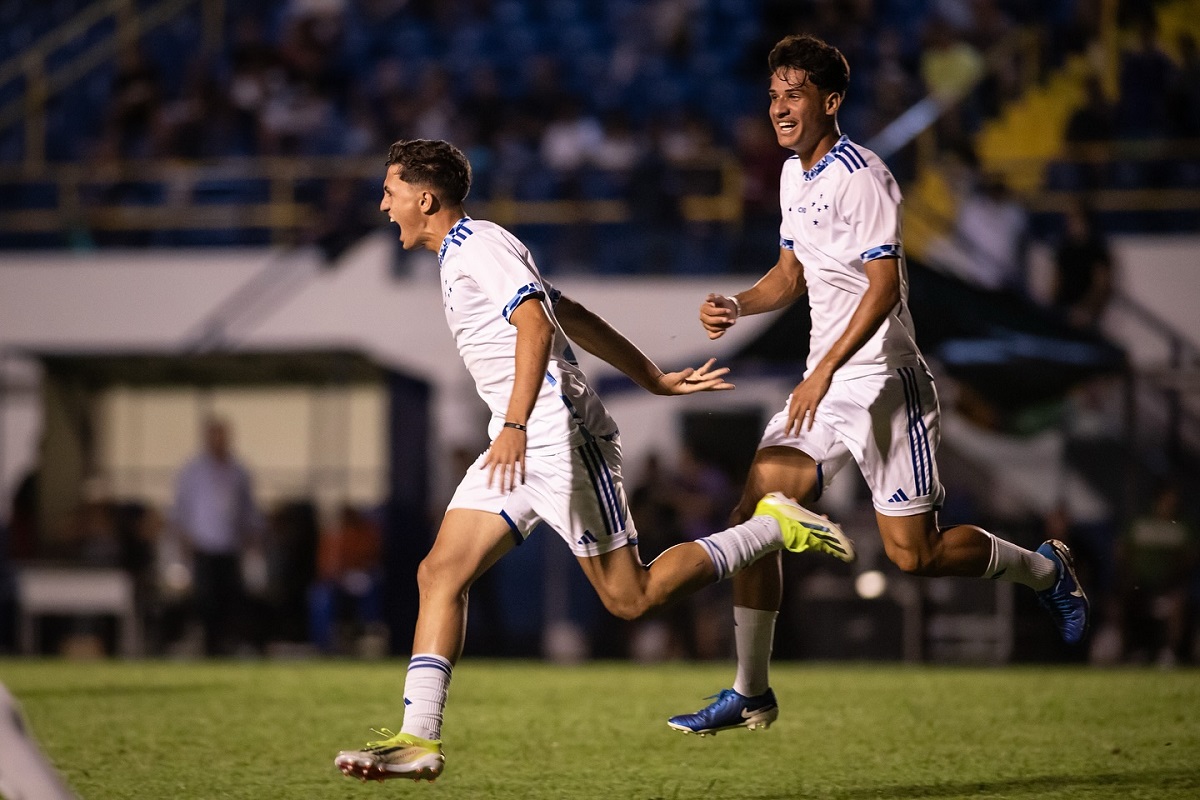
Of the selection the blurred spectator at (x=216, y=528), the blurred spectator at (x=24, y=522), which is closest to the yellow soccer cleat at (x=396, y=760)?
the blurred spectator at (x=216, y=528)

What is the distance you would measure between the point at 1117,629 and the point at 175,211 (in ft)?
33.7

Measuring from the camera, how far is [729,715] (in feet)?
19.9

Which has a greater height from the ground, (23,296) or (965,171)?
(965,171)

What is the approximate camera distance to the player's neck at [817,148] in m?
5.96

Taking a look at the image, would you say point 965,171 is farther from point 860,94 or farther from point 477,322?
point 477,322

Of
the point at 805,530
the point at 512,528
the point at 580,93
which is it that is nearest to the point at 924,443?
the point at 805,530

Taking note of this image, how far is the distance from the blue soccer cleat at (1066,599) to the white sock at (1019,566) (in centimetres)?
4

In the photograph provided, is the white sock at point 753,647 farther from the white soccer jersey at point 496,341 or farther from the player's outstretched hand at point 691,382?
the white soccer jersey at point 496,341

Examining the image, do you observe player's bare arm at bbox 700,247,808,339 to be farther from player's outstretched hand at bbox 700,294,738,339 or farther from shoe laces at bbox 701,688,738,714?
shoe laces at bbox 701,688,738,714

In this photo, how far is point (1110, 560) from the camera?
1322 centimetres

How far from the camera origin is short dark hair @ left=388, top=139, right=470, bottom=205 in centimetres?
549

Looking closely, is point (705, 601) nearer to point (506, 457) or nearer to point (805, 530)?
point (805, 530)

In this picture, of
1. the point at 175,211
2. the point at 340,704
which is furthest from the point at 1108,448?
the point at 175,211

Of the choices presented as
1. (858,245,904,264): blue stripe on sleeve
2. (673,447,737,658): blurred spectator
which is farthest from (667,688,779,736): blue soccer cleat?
(673,447,737,658): blurred spectator
